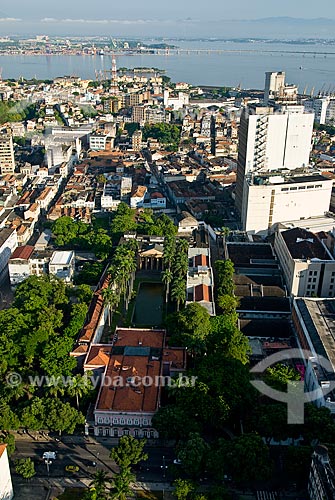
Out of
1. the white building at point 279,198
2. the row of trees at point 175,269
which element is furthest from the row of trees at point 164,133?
the row of trees at point 175,269

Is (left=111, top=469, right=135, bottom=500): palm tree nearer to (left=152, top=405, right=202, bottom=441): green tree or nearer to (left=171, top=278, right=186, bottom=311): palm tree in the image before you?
(left=152, top=405, right=202, bottom=441): green tree

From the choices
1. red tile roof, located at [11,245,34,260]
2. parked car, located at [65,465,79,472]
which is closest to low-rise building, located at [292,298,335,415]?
parked car, located at [65,465,79,472]

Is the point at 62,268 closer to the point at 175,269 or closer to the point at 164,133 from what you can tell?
the point at 175,269

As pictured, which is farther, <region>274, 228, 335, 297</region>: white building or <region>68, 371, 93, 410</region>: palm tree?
<region>274, 228, 335, 297</region>: white building

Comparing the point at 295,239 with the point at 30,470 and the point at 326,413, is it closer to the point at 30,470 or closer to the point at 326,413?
the point at 326,413

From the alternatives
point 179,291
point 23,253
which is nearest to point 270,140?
point 179,291
